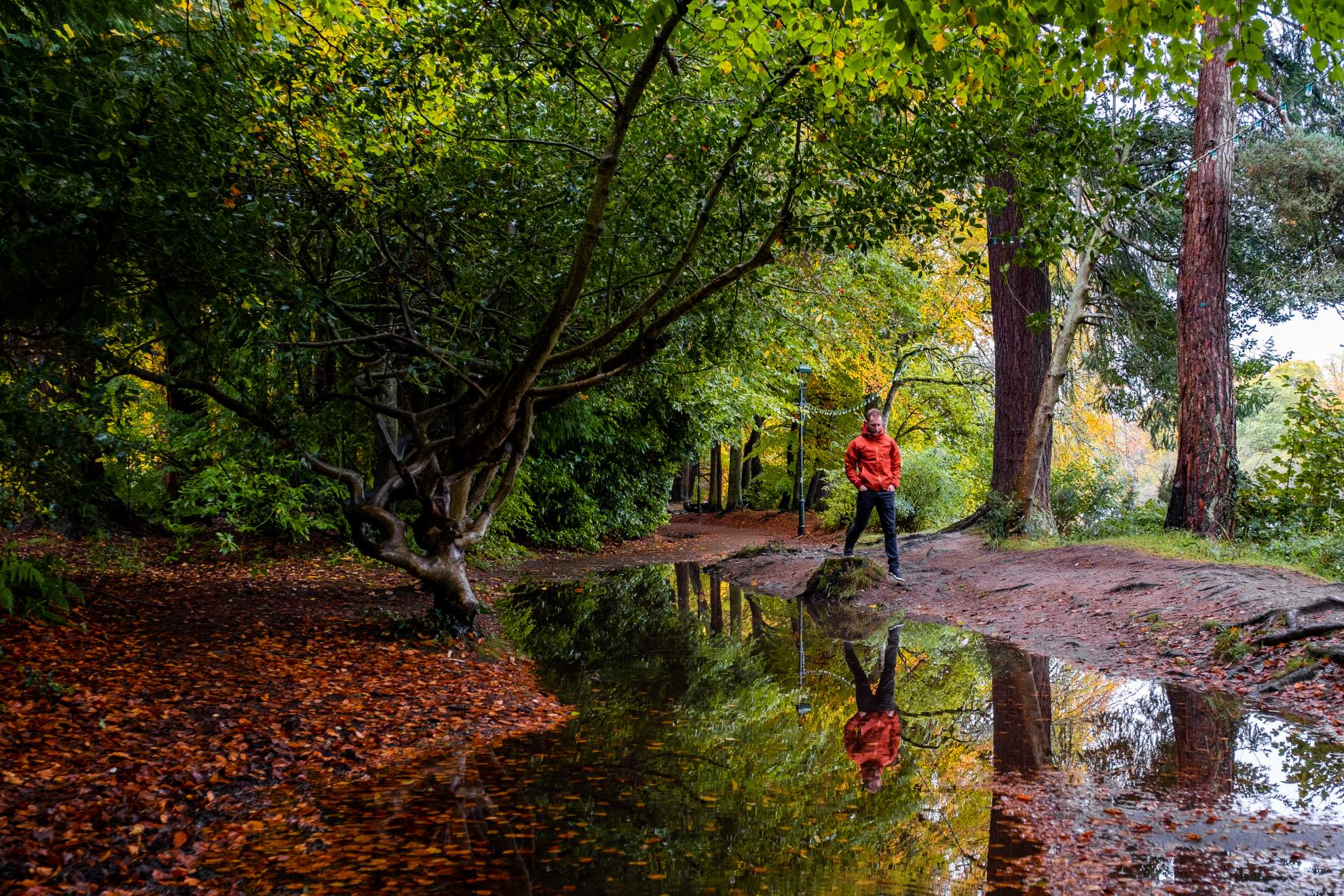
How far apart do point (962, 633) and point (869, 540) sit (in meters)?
7.85

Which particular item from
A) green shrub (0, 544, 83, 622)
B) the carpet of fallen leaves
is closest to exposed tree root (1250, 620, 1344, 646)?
the carpet of fallen leaves

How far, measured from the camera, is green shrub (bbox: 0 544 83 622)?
6.89 meters

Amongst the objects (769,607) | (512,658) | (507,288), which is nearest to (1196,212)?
(769,607)

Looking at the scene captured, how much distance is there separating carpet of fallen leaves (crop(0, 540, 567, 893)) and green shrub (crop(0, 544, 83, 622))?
204mm

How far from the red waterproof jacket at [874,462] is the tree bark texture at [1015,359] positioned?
3682 mm

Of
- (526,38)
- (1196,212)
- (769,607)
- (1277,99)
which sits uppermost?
(1277,99)

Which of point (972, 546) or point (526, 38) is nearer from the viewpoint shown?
point (526, 38)

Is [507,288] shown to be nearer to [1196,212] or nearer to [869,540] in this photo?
[1196,212]

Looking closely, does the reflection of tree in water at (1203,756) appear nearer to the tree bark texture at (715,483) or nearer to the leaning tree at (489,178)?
the leaning tree at (489,178)

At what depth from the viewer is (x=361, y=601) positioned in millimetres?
9891

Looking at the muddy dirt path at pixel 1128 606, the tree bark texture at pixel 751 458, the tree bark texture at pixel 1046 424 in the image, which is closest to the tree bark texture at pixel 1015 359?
the tree bark texture at pixel 1046 424

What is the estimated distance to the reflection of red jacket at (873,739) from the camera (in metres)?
4.93

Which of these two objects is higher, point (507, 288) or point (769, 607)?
point (507, 288)

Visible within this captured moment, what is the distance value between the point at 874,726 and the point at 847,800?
1.43m
